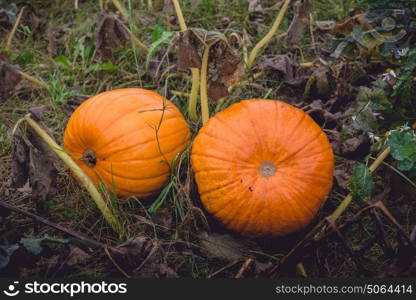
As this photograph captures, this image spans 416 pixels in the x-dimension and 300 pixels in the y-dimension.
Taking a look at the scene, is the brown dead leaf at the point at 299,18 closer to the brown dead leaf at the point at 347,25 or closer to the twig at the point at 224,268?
the brown dead leaf at the point at 347,25

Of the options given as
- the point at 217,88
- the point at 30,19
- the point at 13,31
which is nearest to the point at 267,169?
the point at 217,88

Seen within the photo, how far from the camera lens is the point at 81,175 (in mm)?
2201

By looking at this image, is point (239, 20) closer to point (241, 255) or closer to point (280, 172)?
point (280, 172)

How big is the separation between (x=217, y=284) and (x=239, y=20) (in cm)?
237

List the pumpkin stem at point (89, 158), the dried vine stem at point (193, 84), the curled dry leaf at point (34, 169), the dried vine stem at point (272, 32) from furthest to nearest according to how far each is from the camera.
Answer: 1. the dried vine stem at point (272, 32)
2. the dried vine stem at point (193, 84)
3. the pumpkin stem at point (89, 158)
4. the curled dry leaf at point (34, 169)

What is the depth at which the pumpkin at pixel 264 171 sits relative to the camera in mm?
2078

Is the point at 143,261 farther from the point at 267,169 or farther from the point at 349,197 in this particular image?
the point at 349,197

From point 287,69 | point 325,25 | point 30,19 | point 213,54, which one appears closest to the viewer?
point 213,54

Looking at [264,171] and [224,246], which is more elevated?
[264,171]

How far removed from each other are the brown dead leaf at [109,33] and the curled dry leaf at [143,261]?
1367mm

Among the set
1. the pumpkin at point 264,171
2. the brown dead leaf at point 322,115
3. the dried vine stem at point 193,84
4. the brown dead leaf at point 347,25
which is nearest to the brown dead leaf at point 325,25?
the brown dead leaf at point 347,25

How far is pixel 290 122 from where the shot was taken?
219cm

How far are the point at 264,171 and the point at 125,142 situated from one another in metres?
0.70

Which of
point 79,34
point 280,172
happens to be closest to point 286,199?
point 280,172
